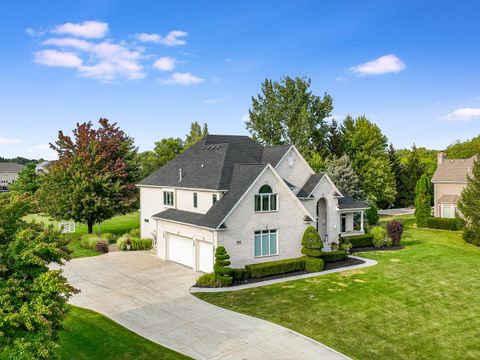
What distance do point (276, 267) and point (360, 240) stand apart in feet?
38.3

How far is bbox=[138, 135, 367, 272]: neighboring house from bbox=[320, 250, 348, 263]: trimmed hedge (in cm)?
207

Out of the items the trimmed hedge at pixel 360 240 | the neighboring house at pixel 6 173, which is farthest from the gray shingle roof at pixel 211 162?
the neighboring house at pixel 6 173

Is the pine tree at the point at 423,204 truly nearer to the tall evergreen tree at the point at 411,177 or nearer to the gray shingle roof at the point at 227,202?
the tall evergreen tree at the point at 411,177

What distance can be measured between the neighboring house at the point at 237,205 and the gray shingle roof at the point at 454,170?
790 inches

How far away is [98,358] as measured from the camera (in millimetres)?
13586

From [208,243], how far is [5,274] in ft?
49.6

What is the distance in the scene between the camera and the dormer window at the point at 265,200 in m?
25.8

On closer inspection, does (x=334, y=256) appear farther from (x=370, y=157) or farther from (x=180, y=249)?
(x=370, y=157)

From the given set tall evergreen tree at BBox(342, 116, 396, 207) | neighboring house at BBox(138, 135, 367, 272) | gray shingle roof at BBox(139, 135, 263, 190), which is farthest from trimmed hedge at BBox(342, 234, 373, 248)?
tall evergreen tree at BBox(342, 116, 396, 207)

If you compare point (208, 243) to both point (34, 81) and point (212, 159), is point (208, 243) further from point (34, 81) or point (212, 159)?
point (34, 81)

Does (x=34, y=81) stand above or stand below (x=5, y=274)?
above

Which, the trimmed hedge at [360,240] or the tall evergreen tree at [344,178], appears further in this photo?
the tall evergreen tree at [344,178]

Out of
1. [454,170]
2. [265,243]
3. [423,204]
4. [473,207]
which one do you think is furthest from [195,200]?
[454,170]

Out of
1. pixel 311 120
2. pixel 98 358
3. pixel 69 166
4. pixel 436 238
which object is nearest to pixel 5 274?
pixel 98 358
